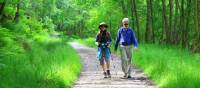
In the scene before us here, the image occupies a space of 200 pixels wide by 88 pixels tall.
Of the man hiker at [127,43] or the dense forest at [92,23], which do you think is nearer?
the dense forest at [92,23]

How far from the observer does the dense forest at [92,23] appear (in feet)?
44.1

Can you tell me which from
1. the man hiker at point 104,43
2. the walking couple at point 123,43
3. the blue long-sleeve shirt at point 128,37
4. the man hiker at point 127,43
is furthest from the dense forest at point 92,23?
the blue long-sleeve shirt at point 128,37

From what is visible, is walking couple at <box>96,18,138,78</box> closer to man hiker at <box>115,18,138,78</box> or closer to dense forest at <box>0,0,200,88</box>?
man hiker at <box>115,18,138,78</box>

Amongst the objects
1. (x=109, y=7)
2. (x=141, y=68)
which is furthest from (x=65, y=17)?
(x=141, y=68)

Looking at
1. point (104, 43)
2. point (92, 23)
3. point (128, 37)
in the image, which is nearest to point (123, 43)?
point (128, 37)

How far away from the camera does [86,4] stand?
5100 centimetres

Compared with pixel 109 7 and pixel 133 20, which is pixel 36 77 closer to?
pixel 133 20

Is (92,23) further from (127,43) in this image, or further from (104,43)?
(127,43)

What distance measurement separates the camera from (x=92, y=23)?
62531 millimetres

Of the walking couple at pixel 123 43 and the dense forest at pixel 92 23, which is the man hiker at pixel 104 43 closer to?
the walking couple at pixel 123 43

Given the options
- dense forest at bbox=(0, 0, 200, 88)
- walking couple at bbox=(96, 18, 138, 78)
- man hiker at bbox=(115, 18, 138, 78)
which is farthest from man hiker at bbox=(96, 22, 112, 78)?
dense forest at bbox=(0, 0, 200, 88)

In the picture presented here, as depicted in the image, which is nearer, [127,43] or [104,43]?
[127,43]

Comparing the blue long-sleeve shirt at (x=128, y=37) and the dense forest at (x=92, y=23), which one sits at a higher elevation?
the blue long-sleeve shirt at (x=128, y=37)

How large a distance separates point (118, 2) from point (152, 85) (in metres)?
36.3
